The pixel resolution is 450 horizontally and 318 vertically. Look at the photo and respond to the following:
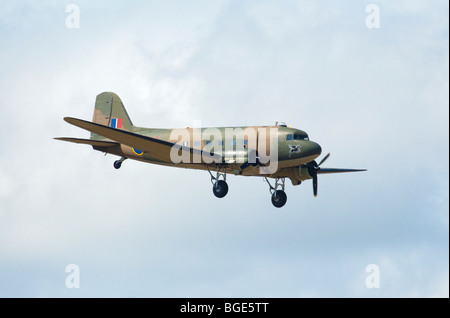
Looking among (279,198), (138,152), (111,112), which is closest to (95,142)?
(138,152)

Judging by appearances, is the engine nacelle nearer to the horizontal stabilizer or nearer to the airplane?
the airplane

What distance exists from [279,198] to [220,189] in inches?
195

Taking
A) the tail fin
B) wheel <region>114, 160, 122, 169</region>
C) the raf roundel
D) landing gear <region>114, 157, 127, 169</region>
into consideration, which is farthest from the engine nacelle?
the tail fin

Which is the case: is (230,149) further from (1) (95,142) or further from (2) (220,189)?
(1) (95,142)

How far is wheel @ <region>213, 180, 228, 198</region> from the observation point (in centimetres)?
4797

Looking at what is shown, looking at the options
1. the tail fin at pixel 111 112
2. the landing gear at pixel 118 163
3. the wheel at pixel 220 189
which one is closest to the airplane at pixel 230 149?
the wheel at pixel 220 189

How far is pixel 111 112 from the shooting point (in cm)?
5659
